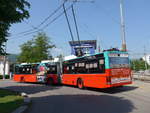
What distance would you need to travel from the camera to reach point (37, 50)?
37.8m

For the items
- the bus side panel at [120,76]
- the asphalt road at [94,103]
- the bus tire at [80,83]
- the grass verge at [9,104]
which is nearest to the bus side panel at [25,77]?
the bus tire at [80,83]

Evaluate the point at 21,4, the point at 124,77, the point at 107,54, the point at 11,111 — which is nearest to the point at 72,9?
the point at 107,54

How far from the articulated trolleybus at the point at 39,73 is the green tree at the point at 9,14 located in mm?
11915

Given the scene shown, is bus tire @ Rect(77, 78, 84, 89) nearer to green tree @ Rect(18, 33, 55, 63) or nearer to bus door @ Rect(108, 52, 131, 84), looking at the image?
bus door @ Rect(108, 52, 131, 84)

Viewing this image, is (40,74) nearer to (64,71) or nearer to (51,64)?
(51,64)

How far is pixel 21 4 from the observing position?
7.54 m

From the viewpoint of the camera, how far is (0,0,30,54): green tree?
7.07 metres

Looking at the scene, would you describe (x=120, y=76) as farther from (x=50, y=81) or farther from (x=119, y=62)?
(x=50, y=81)

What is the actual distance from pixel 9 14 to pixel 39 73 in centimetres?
1551

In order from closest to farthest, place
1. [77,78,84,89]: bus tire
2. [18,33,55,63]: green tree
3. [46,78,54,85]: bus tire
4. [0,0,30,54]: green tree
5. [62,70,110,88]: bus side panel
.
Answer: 1. [0,0,30,54]: green tree
2. [62,70,110,88]: bus side panel
3. [77,78,84,89]: bus tire
4. [46,78,54,85]: bus tire
5. [18,33,55,63]: green tree

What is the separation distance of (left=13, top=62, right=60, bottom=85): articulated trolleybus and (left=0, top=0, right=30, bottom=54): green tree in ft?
39.1

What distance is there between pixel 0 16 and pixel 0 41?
1.14 m

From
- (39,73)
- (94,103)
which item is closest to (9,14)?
(94,103)

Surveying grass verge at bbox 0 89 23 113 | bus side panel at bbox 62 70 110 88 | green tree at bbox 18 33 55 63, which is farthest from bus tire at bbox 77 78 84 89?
green tree at bbox 18 33 55 63
